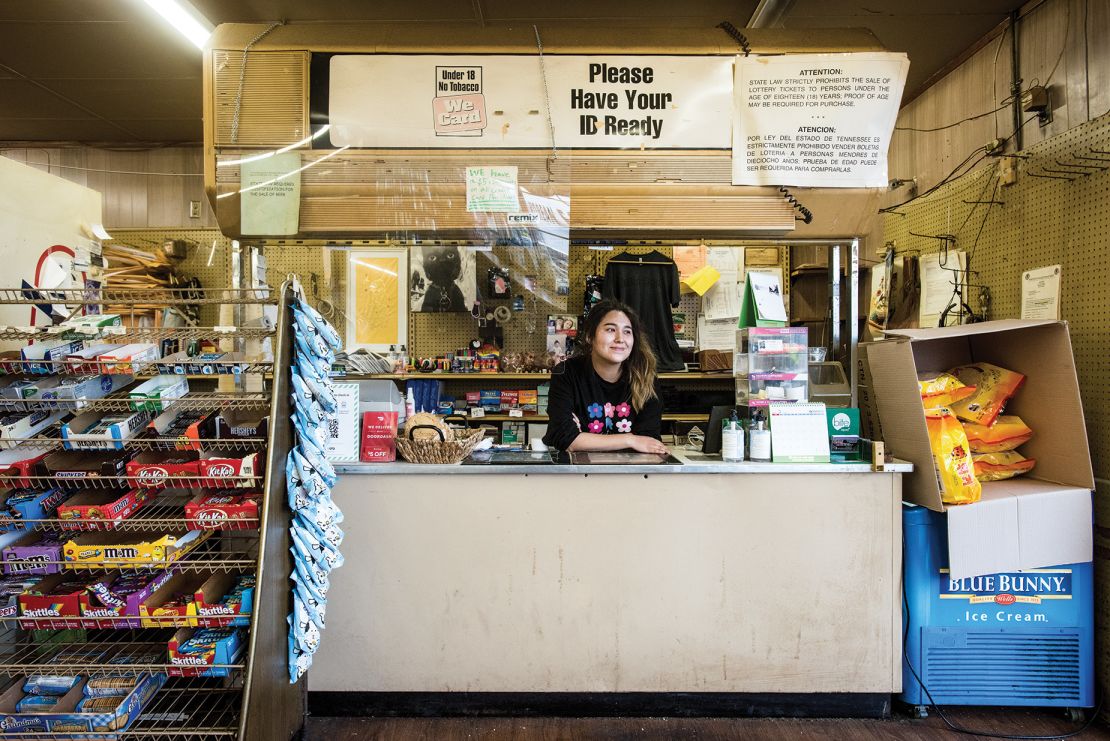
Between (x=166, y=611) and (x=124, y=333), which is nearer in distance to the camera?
(x=166, y=611)

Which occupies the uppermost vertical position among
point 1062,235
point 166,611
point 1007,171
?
point 1007,171

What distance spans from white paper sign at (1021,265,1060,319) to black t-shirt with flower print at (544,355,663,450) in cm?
175

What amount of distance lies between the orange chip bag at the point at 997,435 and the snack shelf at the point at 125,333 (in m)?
2.76

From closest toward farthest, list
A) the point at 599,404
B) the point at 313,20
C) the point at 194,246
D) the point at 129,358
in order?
the point at 129,358 → the point at 599,404 → the point at 313,20 → the point at 194,246

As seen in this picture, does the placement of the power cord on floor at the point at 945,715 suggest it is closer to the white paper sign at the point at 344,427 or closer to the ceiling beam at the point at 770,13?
the white paper sign at the point at 344,427

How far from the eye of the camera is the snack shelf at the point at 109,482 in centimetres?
180

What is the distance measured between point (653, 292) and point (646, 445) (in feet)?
6.66

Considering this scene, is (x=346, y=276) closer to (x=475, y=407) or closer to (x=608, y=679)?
(x=475, y=407)

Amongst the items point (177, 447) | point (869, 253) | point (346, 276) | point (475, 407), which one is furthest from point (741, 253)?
point (177, 447)

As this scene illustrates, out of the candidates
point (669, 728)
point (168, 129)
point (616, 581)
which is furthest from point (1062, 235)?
point (168, 129)

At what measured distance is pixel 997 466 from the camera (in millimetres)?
2443

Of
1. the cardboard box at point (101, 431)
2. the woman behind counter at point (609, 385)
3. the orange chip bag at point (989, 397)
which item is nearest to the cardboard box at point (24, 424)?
the cardboard box at point (101, 431)

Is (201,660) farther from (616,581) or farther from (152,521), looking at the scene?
(616,581)

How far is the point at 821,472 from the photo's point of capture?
7.42 feet
